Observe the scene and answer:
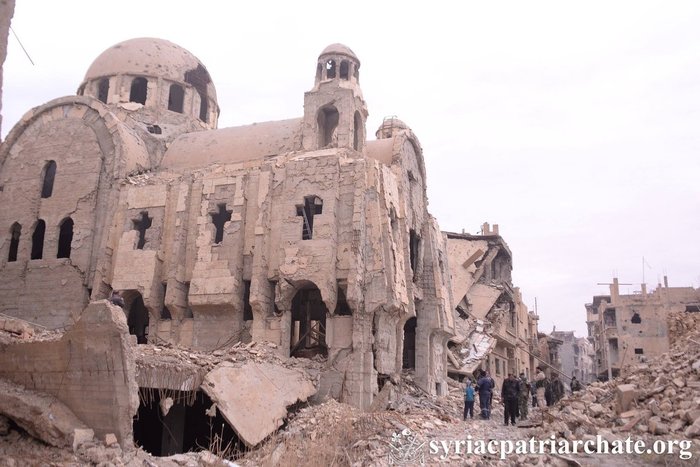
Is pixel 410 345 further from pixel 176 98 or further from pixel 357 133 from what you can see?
→ pixel 176 98

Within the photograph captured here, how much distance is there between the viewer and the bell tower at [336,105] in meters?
20.0

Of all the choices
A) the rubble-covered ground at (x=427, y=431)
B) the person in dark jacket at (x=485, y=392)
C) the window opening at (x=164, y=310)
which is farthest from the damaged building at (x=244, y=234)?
the person in dark jacket at (x=485, y=392)

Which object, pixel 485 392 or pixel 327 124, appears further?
pixel 327 124

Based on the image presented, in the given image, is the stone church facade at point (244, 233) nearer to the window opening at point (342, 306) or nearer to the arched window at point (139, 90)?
the window opening at point (342, 306)

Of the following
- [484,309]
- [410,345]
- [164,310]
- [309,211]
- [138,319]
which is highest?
[309,211]

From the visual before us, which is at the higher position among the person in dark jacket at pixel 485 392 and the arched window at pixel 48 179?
the arched window at pixel 48 179

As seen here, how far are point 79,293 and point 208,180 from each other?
5.10 metres

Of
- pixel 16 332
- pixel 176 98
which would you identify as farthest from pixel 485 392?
pixel 176 98

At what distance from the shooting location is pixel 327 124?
21.5 metres

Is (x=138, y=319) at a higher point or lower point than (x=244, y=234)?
lower

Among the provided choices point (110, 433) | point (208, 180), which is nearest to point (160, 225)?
point (208, 180)

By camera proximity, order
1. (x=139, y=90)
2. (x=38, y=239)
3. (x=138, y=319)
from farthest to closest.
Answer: (x=139, y=90)
(x=38, y=239)
(x=138, y=319)

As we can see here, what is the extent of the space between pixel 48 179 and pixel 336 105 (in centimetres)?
988

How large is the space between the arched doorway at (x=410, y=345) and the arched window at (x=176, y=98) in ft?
→ 40.2
